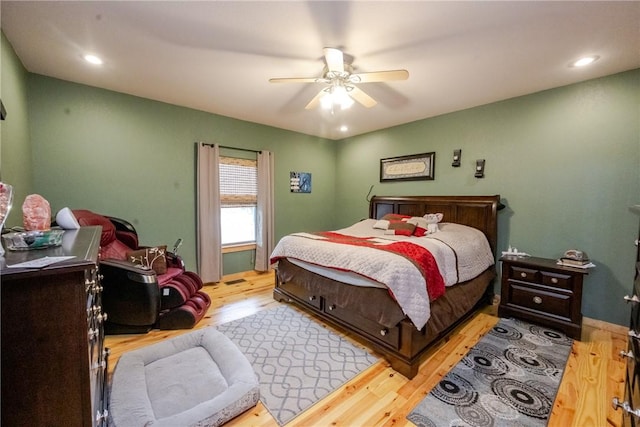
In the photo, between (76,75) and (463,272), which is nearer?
(463,272)

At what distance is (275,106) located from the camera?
3496 mm

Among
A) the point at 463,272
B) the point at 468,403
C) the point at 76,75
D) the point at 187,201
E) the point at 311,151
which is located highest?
the point at 76,75

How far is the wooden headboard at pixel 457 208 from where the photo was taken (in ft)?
10.5

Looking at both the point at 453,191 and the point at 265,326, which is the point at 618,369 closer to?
the point at 453,191

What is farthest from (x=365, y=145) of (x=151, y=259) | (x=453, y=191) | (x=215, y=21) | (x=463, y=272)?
(x=151, y=259)

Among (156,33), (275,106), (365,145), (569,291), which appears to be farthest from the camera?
(365,145)

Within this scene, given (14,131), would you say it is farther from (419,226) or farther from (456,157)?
(456,157)

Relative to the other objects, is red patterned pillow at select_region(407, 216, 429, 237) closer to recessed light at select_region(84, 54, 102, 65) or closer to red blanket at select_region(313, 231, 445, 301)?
red blanket at select_region(313, 231, 445, 301)

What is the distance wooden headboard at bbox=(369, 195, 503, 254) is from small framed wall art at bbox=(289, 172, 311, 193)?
1.41 metres

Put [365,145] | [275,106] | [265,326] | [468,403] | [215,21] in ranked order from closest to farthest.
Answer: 1. [468,403]
2. [215,21]
3. [265,326]
4. [275,106]
5. [365,145]

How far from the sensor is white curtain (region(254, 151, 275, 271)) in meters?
4.33

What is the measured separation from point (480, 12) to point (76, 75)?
3742mm

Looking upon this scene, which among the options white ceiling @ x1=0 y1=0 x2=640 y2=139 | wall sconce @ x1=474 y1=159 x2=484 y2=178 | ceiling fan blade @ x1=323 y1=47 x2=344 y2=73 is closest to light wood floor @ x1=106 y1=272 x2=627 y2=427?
wall sconce @ x1=474 y1=159 x2=484 y2=178

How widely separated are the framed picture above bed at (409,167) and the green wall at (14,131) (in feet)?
14.4
